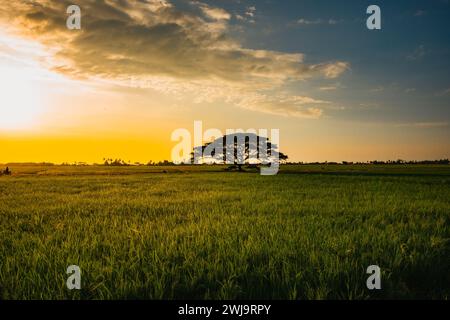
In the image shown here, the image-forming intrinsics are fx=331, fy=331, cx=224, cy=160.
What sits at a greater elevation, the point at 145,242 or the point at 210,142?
the point at 210,142

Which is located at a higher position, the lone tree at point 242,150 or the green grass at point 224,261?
the lone tree at point 242,150

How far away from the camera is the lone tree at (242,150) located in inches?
3009

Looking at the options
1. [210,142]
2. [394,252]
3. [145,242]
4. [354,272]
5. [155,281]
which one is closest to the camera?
[155,281]

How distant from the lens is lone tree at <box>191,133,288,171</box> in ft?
251

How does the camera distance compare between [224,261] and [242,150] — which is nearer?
[224,261]

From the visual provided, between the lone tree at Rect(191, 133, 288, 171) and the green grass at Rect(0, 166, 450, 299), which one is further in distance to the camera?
the lone tree at Rect(191, 133, 288, 171)

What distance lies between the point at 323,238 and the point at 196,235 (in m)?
2.40

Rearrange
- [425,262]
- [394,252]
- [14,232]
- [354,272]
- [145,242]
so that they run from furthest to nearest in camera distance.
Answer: [14,232], [145,242], [394,252], [425,262], [354,272]

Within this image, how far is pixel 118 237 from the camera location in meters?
6.38

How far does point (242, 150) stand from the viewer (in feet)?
252

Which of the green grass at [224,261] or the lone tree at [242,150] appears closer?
the green grass at [224,261]

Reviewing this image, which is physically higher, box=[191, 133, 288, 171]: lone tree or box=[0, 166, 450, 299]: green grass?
box=[191, 133, 288, 171]: lone tree

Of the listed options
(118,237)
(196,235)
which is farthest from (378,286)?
(118,237)
